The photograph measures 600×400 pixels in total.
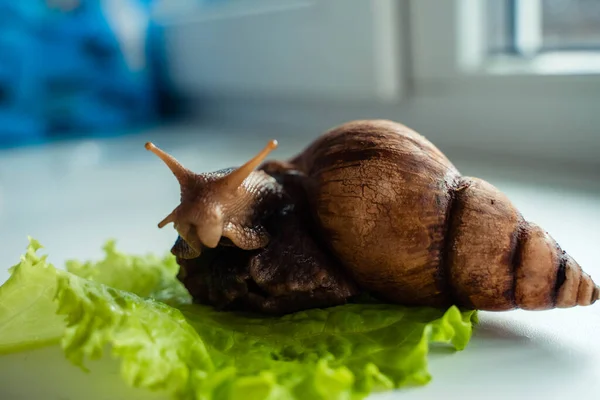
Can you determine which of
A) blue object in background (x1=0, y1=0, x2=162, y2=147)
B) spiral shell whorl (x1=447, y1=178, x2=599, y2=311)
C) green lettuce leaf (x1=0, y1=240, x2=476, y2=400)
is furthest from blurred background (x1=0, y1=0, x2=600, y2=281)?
green lettuce leaf (x1=0, y1=240, x2=476, y2=400)

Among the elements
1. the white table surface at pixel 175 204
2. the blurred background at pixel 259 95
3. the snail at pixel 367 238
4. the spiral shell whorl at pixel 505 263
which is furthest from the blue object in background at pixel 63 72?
the spiral shell whorl at pixel 505 263

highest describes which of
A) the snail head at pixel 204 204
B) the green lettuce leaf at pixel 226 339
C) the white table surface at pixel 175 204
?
the snail head at pixel 204 204

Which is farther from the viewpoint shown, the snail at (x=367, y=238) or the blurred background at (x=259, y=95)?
the blurred background at (x=259, y=95)

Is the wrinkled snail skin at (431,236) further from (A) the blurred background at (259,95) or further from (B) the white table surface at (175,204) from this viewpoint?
(A) the blurred background at (259,95)

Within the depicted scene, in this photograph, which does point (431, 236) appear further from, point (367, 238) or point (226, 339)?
point (226, 339)

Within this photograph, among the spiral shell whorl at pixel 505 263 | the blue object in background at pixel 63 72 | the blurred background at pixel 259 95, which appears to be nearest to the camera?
the spiral shell whorl at pixel 505 263

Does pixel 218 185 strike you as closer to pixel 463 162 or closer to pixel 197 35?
pixel 463 162
